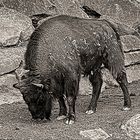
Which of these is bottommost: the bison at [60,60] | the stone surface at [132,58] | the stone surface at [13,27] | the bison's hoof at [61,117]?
the stone surface at [132,58]

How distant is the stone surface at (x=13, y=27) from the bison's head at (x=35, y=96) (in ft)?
9.04

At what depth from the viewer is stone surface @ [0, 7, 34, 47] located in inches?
392

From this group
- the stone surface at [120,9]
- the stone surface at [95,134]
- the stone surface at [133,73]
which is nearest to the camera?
the stone surface at [95,134]

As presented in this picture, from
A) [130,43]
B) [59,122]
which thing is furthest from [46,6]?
[59,122]

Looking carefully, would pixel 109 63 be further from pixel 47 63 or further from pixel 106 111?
pixel 47 63

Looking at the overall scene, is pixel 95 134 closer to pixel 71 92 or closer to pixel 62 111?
pixel 71 92

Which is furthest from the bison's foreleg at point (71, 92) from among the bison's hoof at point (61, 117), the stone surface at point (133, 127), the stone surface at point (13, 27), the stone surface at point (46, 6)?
the stone surface at point (46, 6)

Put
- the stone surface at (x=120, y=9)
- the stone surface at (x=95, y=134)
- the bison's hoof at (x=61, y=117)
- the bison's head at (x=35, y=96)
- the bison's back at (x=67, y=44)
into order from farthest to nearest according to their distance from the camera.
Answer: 1. the stone surface at (x=120, y=9)
2. the bison's hoof at (x=61, y=117)
3. the bison's back at (x=67, y=44)
4. the bison's head at (x=35, y=96)
5. the stone surface at (x=95, y=134)

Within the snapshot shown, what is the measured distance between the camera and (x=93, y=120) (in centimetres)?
761

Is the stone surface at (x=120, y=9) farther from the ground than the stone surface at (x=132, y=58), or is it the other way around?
the stone surface at (x=120, y=9)

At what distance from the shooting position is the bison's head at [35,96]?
7273mm

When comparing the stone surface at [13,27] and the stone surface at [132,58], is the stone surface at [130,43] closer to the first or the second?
the stone surface at [132,58]

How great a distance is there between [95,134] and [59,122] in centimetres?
92

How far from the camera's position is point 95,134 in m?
6.87
